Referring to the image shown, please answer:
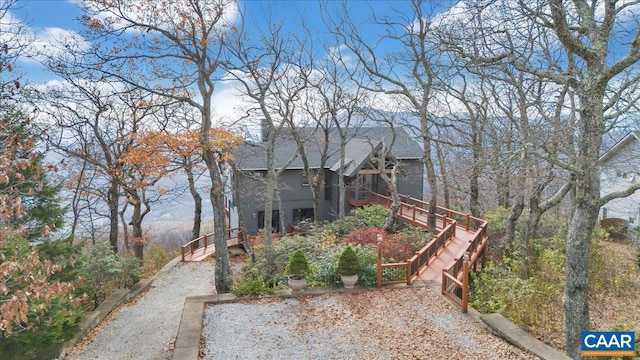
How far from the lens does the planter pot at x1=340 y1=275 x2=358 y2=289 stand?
36.0 feet

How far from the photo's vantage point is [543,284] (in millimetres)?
10141

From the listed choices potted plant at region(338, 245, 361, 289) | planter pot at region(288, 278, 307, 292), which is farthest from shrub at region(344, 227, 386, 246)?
planter pot at region(288, 278, 307, 292)

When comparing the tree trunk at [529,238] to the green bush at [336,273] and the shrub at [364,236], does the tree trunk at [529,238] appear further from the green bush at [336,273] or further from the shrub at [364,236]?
the shrub at [364,236]

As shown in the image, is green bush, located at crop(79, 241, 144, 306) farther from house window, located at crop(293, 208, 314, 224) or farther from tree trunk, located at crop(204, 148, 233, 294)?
house window, located at crop(293, 208, 314, 224)

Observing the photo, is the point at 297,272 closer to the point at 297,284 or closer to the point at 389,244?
the point at 297,284

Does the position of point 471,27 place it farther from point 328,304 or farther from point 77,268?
point 77,268

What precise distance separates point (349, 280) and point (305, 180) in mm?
14437

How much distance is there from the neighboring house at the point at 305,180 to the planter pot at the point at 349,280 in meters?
11.9

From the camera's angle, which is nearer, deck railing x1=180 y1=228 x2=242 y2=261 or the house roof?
deck railing x1=180 y1=228 x2=242 y2=261

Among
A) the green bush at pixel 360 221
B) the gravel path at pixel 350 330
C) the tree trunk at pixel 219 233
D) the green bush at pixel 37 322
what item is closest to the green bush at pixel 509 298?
the gravel path at pixel 350 330

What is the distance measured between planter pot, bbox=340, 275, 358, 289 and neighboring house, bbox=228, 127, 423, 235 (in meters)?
11.9

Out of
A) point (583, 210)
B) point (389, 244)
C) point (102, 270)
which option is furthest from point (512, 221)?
point (102, 270)

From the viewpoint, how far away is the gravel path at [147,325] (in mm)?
9117

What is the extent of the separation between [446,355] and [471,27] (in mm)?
6498
